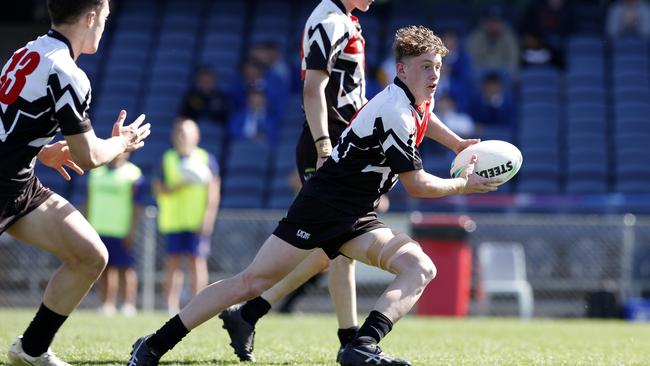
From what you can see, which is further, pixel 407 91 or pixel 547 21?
pixel 547 21

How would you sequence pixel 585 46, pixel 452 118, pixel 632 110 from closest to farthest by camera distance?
1. pixel 452 118
2. pixel 632 110
3. pixel 585 46

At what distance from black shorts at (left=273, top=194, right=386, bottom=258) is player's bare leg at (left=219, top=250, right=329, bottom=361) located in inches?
36.6

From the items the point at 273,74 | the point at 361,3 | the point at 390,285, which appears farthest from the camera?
the point at 273,74

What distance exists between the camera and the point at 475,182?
5.41 metres

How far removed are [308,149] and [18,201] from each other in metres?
1.83

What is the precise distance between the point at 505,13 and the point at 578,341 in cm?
1076

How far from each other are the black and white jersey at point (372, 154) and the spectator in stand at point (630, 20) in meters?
12.2

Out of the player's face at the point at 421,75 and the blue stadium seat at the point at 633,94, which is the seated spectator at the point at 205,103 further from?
the player's face at the point at 421,75

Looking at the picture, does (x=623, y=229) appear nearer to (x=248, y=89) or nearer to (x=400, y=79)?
(x=248, y=89)

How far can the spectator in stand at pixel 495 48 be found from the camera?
1661 centimetres

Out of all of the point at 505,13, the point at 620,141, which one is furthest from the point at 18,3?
the point at 620,141

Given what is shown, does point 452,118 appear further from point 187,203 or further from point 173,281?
point 173,281

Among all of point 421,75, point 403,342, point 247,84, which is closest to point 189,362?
point 421,75

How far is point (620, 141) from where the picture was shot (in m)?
15.1
